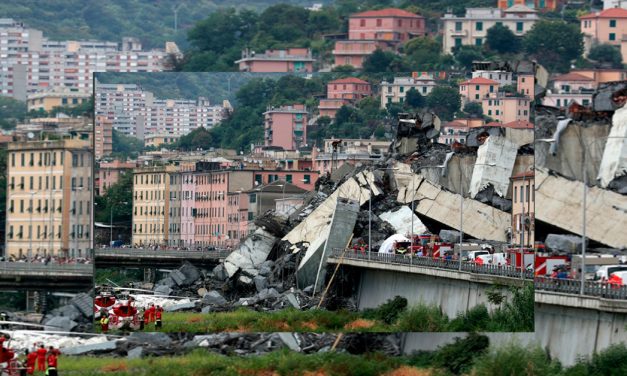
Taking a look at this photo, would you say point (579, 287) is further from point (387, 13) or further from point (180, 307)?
point (387, 13)

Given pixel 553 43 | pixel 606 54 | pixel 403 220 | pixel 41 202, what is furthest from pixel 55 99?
pixel 553 43

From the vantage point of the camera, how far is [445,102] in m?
35.8

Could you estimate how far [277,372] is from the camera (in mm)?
Answer: 29953

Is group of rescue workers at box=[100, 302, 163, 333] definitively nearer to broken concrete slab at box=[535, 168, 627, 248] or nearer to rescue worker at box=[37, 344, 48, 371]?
rescue worker at box=[37, 344, 48, 371]

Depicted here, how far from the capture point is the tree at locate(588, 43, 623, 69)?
458 feet

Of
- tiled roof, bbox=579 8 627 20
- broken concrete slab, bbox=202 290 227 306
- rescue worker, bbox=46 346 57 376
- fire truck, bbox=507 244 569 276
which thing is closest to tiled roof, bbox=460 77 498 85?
fire truck, bbox=507 244 569 276

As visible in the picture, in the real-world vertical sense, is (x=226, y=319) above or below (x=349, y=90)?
below

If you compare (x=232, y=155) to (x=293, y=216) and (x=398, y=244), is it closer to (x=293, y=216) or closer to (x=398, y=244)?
(x=293, y=216)

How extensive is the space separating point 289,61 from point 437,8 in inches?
1456

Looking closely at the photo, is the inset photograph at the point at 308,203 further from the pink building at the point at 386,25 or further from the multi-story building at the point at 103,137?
the pink building at the point at 386,25

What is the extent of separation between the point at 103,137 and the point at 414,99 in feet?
18.3

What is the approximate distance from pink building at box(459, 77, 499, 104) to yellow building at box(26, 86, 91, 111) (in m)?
6.25

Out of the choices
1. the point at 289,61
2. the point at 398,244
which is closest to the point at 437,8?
the point at 289,61

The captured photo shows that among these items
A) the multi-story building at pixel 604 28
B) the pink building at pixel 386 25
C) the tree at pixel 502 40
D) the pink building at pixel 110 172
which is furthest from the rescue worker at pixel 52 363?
the pink building at pixel 386 25
